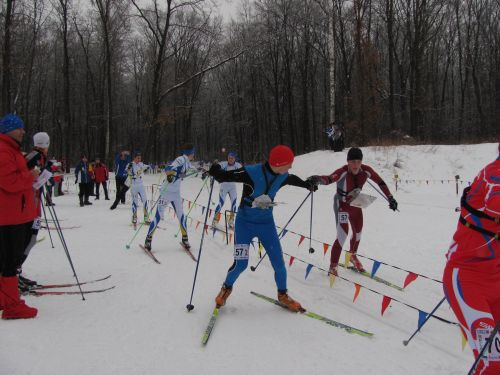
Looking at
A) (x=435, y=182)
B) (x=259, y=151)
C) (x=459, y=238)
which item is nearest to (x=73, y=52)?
(x=259, y=151)

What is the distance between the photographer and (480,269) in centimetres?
258

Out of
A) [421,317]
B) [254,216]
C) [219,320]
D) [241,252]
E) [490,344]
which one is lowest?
[219,320]

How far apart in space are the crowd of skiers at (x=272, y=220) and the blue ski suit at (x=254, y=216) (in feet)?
0.04

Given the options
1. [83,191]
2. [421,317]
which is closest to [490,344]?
[421,317]

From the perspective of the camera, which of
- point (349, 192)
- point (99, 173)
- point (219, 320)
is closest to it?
point (219, 320)

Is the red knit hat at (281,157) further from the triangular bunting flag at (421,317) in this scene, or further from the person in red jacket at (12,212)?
the person in red jacket at (12,212)

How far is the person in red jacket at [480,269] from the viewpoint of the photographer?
248 cm

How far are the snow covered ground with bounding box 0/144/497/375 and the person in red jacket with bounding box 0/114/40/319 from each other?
10.0 inches

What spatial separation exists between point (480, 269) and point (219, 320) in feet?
9.61

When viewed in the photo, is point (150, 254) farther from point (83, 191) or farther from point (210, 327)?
point (83, 191)

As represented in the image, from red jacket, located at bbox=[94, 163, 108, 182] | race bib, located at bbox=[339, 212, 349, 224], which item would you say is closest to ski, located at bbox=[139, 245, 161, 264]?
race bib, located at bbox=[339, 212, 349, 224]

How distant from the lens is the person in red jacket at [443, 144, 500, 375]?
2.48 meters

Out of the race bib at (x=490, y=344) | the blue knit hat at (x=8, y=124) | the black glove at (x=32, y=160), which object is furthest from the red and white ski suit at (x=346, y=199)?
the blue knit hat at (x=8, y=124)

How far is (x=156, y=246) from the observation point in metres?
8.44
